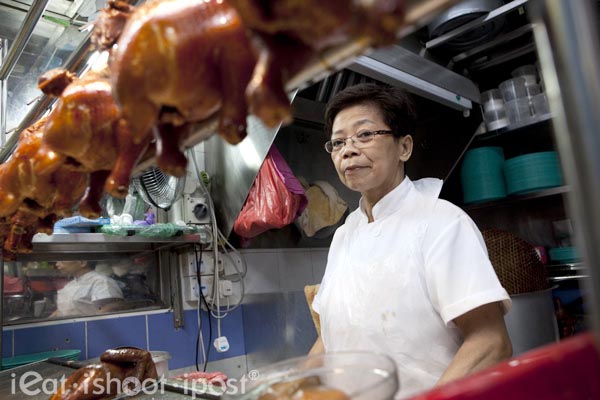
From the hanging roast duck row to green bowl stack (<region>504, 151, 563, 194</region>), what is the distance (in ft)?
8.48

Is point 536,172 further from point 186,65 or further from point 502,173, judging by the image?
point 186,65

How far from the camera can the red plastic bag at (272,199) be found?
2.72m

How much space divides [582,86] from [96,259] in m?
2.92

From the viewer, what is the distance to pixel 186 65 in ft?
1.93

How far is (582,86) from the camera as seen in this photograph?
343mm

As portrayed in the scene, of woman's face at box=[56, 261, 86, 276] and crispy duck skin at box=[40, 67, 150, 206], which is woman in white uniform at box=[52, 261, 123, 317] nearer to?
woman's face at box=[56, 261, 86, 276]

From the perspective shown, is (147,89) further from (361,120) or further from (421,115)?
(421,115)

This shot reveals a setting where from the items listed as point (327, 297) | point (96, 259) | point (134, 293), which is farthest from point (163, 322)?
point (327, 297)

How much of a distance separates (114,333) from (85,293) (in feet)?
1.00

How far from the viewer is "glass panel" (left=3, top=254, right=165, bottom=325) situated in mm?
2490

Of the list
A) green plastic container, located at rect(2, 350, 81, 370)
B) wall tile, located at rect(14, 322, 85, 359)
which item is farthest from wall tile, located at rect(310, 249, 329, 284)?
green plastic container, located at rect(2, 350, 81, 370)

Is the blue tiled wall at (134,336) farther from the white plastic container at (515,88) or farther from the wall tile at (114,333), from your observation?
the white plastic container at (515,88)

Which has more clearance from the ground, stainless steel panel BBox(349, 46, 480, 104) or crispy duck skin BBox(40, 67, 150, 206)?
stainless steel panel BBox(349, 46, 480, 104)

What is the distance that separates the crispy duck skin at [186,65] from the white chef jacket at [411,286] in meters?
0.87
